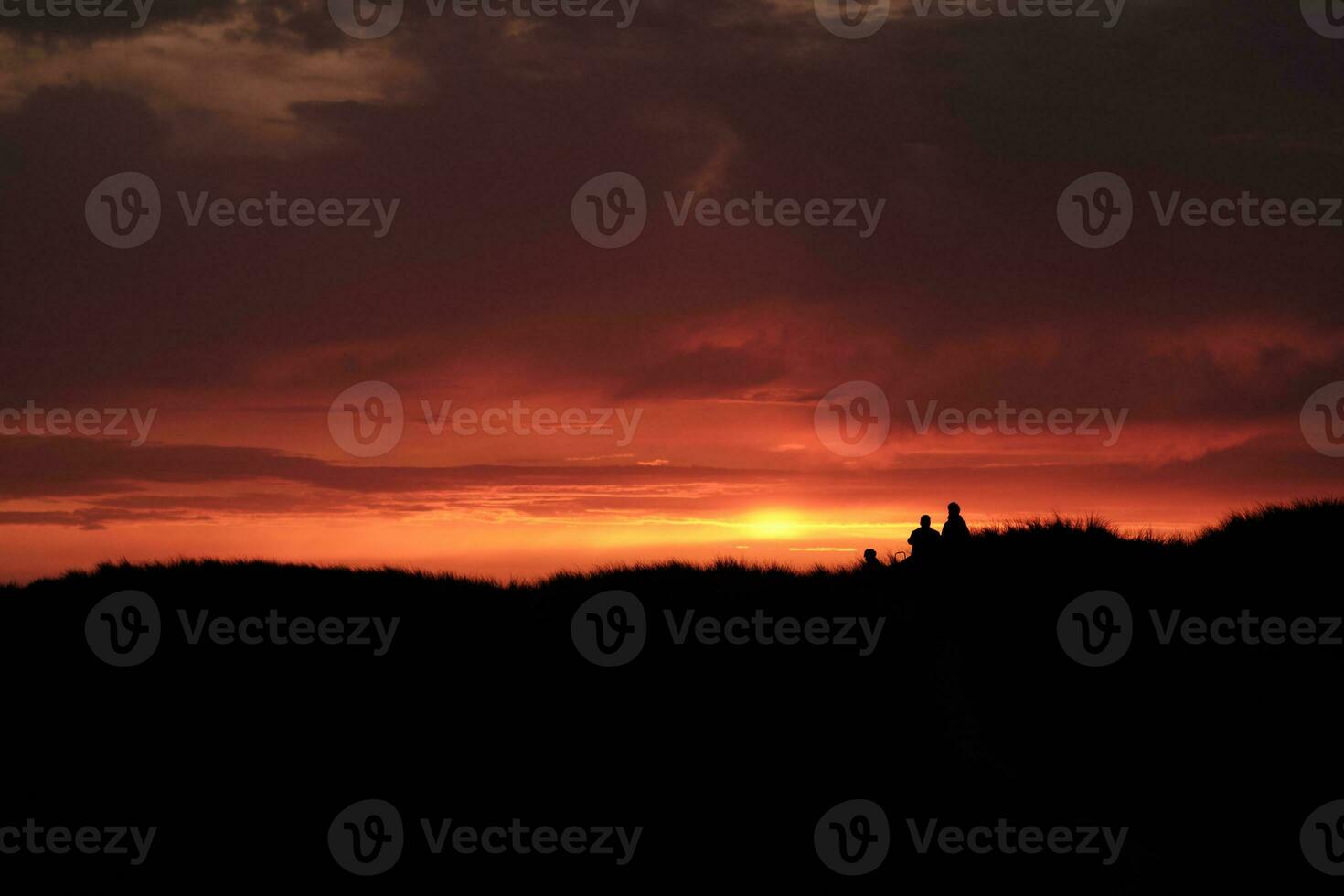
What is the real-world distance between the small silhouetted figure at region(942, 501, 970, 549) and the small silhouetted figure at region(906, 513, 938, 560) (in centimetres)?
23

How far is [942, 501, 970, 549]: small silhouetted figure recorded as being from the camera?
2731 centimetres

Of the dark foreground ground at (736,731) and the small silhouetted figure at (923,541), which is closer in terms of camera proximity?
the dark foreground ground at (736,731)

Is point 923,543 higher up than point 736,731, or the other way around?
point 923,543

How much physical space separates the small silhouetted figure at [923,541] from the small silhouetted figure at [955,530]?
0.23 meters

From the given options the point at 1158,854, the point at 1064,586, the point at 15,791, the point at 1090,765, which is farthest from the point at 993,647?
the point at 15,791

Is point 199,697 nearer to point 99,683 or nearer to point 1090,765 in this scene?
point 99,683

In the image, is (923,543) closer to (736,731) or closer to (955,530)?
(955,530)

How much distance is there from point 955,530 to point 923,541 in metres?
0.77

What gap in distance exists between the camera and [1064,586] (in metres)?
25.8

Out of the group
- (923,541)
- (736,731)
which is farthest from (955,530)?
(736,731)

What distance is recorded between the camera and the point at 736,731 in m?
22.5

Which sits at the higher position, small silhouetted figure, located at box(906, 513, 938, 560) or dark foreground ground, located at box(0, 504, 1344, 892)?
small silhouetted figure, located at box(906, 513, 938, 560)

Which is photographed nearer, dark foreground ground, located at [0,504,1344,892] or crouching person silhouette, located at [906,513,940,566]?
dark foreground ground, located at [0,504,1344,892]

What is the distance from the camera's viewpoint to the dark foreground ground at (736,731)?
18.0m
